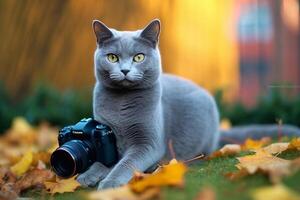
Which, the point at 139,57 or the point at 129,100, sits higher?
the point at 139,57

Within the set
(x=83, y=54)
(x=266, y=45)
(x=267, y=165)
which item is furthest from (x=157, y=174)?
(x=266, y=45)

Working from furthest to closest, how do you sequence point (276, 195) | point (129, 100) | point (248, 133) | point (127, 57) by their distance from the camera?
point (248, 133)
point (129, 100)
point (127, 57)
point (276, 195)

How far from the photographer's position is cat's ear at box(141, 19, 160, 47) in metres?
2.73

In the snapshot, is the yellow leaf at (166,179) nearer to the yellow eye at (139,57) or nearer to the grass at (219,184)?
the grass at (219,184)

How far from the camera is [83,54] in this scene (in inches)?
224

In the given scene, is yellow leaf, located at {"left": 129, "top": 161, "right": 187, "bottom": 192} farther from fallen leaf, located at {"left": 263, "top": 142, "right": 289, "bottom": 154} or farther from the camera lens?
fallen leaf, located at {"left": 263, "top": 142, "right": 289, "bottom": 154}

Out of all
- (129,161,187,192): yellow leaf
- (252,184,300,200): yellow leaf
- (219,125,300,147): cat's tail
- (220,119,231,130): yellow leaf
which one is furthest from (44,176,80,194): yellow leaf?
(220,119,231,130): yellow leaf

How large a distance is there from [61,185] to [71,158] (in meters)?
0.12

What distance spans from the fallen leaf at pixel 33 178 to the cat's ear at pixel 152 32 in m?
0.76

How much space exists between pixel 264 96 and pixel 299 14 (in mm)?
1637

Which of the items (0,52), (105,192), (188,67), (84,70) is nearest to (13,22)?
(0,52)

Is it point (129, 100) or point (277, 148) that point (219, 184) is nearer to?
point (277, 148)

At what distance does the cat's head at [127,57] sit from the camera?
265cm

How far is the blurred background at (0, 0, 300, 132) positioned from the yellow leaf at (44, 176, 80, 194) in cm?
214
